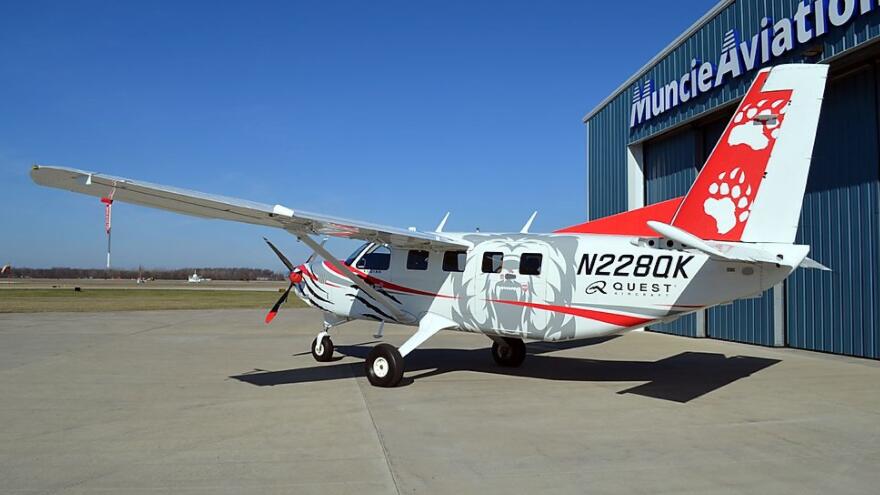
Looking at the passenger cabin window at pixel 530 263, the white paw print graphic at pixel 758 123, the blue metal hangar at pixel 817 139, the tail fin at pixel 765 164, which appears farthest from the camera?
the blue metal hangar at pixel 817 139

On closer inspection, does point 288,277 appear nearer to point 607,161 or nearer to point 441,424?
point 441,424

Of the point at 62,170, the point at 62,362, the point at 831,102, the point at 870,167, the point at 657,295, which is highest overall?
the point at 831,102

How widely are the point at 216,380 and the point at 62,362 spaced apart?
171 inches

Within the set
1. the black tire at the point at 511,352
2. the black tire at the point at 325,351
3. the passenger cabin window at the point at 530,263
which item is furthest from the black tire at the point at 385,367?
the black tire at the point at 511,352

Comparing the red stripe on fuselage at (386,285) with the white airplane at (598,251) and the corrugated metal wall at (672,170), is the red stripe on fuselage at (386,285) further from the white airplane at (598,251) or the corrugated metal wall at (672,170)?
the corrugated metal wall at (672,170)

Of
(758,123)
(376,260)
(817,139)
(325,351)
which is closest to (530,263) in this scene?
(376,260)

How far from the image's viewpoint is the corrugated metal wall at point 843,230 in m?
12.4

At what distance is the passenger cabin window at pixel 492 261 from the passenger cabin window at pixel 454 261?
423mm

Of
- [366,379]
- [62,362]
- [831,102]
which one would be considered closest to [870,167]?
[831,102]

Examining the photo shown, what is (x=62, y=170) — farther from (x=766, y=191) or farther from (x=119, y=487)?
(x=766, y=191)

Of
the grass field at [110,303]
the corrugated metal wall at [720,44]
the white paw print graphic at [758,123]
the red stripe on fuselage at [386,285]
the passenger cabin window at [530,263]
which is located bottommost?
the grass field at [110,303]

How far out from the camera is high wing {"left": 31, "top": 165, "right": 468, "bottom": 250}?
24.0 feet

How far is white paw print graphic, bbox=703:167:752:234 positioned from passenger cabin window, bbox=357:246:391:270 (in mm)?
5576

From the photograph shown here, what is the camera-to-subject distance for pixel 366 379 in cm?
1017
